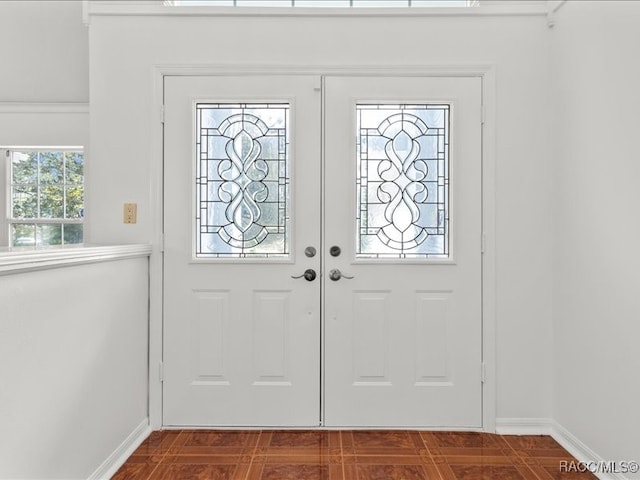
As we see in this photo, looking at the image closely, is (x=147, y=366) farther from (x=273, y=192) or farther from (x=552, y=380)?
(x=552, y=380)

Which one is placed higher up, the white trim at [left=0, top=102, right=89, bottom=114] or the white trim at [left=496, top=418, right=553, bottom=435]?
the white trim at [left=0, top=102, right=89, bottom=114]

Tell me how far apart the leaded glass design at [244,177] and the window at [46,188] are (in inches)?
45.2

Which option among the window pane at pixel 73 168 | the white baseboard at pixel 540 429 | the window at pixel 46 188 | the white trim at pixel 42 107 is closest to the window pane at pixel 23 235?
the window at pixel 46 188

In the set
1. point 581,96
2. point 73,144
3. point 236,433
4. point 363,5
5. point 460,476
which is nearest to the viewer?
point 460,476

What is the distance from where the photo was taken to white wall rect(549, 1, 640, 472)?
2.11m

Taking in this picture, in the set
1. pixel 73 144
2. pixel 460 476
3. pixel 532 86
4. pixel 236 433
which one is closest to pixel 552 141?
pixel 532 86

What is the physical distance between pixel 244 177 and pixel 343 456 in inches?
65.6

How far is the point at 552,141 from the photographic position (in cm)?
283

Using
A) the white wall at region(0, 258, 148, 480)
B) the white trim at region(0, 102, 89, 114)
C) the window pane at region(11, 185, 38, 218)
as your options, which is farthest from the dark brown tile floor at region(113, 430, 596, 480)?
the white trim at region(0, 102, 89, 114)

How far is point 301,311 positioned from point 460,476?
3.96ft

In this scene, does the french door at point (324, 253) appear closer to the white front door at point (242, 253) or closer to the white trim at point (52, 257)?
the white front door at point (242, 253)

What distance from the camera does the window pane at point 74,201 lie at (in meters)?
3.40

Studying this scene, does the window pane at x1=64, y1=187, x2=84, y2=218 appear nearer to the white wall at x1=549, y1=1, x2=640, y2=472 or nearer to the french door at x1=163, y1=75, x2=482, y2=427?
the french door at x1=163, y1=75, x2=482, y2=427

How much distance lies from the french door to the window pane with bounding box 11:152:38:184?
4.07 feet
